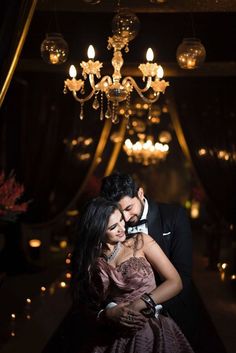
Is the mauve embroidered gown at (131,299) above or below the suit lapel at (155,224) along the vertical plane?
below

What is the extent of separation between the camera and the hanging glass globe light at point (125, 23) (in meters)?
4.28

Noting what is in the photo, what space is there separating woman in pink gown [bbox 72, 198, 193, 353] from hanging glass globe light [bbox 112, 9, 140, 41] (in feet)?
7.23

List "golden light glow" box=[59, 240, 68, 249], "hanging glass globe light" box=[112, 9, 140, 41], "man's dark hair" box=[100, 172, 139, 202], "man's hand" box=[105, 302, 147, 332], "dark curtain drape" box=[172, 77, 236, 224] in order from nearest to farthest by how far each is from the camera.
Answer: "man's hand" box=[105, 302, 147, 332] → "man's dark hair" box=[100, 172, 139, 202] → "hanging glass globe light" box=[112, 9, 140, 41] → "dark curtain drape" box=[172, 77, 236, 224] → "golden light glow" box=[59, 240, 68, 249]

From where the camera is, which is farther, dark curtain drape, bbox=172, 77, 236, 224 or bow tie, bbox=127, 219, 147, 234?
dark curtain drape, bbox=172, 77, 236, 224

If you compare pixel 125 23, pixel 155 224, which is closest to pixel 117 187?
pixel 155 224

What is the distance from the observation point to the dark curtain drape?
7.63m

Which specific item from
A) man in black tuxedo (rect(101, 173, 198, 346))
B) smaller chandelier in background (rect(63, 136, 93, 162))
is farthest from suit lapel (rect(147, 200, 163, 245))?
smaller chandelier in background (rect(63, 136, 93, 162))

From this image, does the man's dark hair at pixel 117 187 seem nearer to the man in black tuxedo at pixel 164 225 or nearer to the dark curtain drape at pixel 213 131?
the man in black tuxedo at pixel 164 225

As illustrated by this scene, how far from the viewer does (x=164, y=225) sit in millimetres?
3094

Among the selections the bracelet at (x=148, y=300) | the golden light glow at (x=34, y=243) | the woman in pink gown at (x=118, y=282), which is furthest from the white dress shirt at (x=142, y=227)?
the golden light glow at (x=34, y=243)

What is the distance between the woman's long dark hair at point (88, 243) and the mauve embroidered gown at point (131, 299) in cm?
5

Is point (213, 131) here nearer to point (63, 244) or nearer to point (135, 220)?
point (63, 244)

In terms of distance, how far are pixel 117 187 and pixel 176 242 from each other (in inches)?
20.7

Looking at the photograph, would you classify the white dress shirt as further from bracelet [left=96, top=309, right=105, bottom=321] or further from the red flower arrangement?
the red flower arrangement
